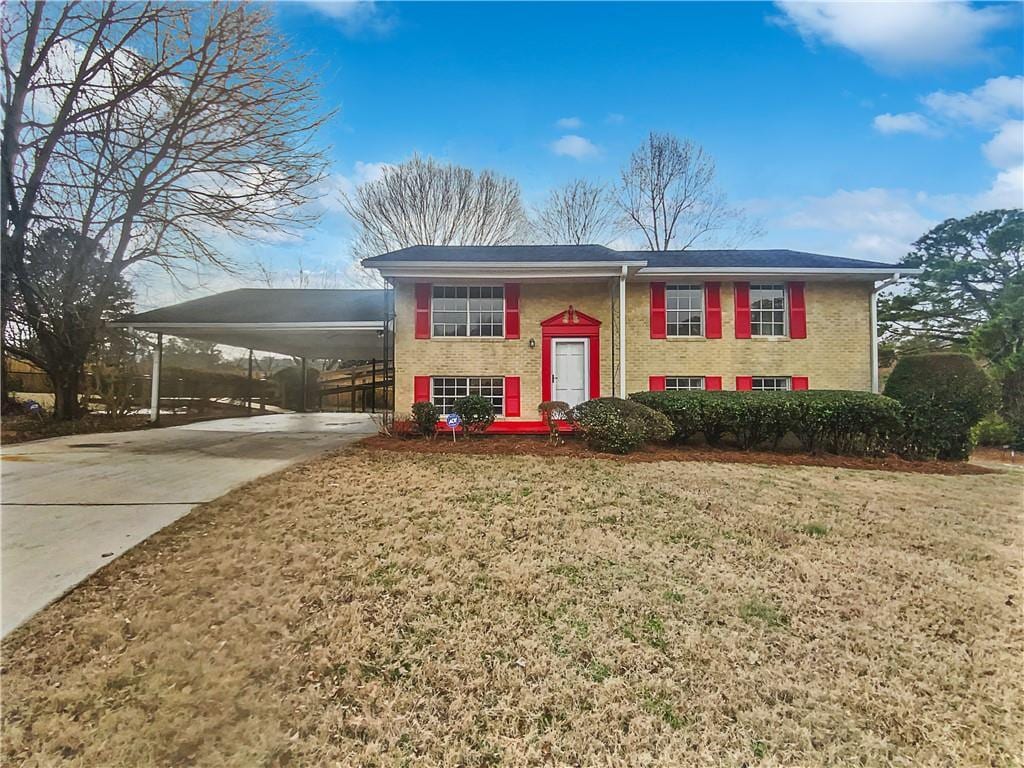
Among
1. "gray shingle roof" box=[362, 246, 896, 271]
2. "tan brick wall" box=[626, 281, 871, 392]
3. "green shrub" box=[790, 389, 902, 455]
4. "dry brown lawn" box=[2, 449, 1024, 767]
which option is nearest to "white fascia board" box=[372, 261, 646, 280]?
"gray shingle roof" box=[362, 246, 896, 271]

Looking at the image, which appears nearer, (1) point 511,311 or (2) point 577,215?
(1) point 511,311

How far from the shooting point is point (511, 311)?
11281 mm

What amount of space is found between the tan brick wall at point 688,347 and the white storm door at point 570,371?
0.45 m

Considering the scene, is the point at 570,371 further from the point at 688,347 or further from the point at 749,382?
the point at 749,382

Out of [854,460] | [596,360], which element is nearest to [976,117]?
[854,460]

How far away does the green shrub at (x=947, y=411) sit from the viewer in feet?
28.7

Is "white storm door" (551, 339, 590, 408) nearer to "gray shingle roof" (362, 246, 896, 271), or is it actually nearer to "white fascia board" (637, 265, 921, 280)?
"gray shingle roof" (362, 246, 896, 271)

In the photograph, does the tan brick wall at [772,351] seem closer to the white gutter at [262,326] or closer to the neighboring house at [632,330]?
the neighboring house at [632,330]

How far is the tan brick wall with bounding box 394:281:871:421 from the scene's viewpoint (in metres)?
11.3

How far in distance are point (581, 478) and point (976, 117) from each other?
35.6 ft

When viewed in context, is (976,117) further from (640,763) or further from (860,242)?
(640,763)

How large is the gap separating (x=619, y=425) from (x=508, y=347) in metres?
3.84

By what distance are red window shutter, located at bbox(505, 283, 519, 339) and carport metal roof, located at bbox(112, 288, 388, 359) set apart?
3.03 meters

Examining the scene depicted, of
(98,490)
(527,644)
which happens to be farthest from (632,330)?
(98,490)
